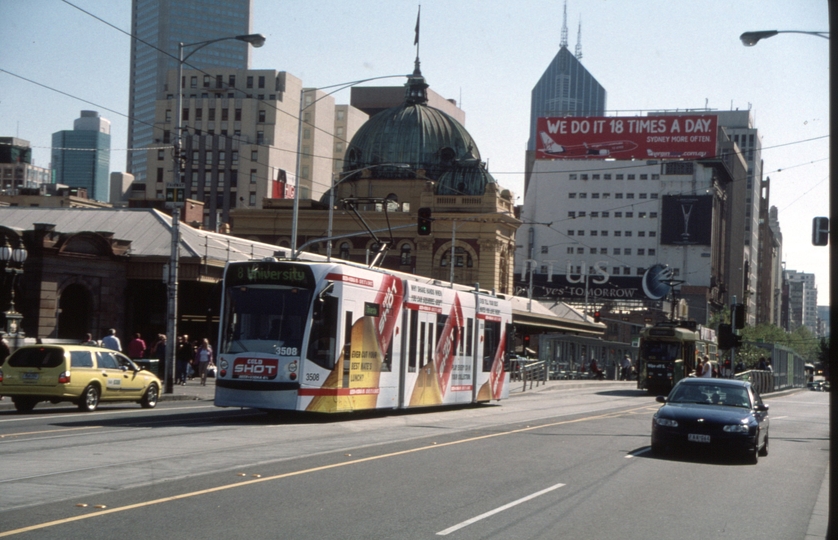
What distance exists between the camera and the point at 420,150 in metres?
98.2

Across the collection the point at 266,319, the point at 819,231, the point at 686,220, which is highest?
the point at 686,220

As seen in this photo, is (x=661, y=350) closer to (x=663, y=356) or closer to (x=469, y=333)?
(x=663, y=356)

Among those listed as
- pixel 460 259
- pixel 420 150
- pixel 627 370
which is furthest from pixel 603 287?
pixel 627 370

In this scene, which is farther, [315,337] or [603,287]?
[603,287]

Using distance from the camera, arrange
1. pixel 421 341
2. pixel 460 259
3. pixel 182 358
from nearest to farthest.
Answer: pixel 421 341, pixel 182 358, pixel 460 259

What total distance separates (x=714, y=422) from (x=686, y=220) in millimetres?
128548

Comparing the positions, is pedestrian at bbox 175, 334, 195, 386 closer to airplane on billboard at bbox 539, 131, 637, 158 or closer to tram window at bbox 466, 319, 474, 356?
tram window at bbox 466, 319, 474, 356

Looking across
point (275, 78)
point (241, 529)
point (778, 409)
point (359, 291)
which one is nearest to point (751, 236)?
point (275, 78)

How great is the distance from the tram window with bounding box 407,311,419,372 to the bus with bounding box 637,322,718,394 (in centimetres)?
2265

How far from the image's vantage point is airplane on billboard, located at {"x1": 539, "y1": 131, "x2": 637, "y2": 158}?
5138 inches

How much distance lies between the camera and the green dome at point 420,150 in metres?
97.2

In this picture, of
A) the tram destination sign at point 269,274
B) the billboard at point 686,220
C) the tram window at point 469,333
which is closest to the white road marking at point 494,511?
the tram destination sign at point 269,274

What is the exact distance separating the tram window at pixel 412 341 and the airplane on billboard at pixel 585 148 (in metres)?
107

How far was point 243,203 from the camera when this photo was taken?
139500 mm
